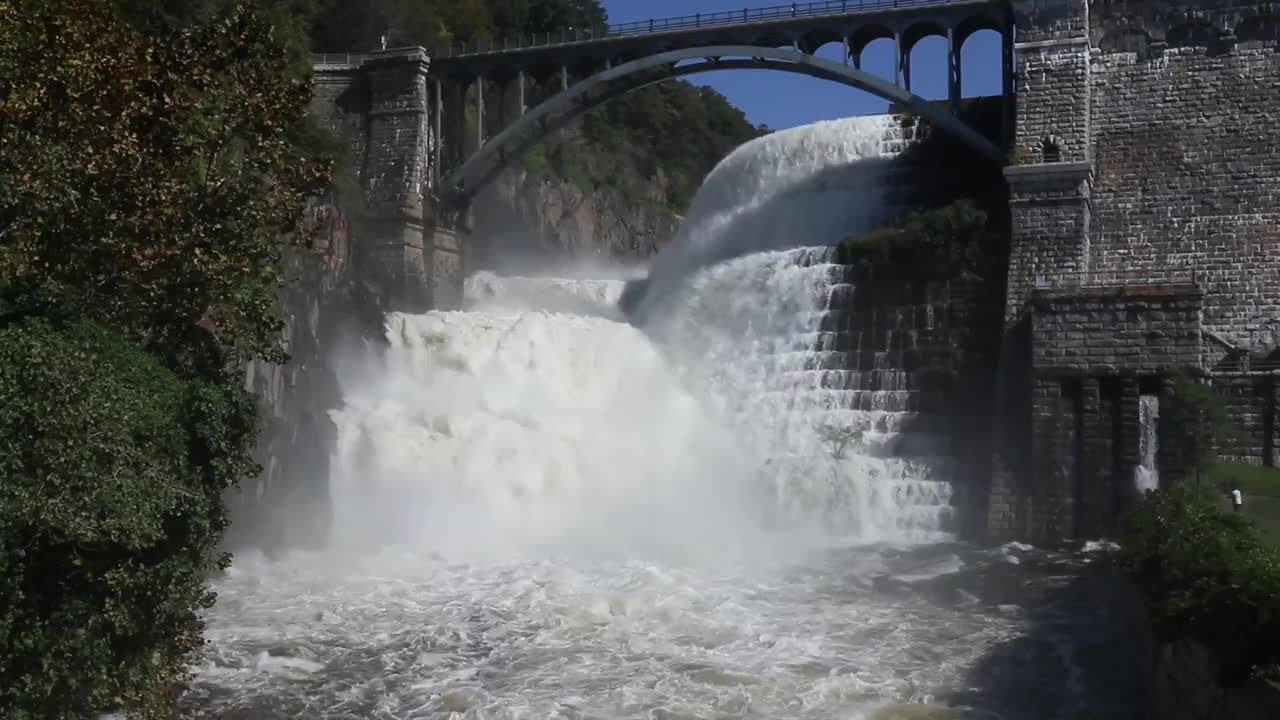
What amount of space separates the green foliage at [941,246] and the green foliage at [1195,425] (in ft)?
17.9

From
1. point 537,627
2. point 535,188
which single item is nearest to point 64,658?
point 537,627

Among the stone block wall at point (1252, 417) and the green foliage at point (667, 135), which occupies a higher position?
the green foliage at point (667, 135)

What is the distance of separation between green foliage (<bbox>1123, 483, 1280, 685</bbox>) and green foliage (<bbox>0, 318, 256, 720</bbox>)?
29.1 ft

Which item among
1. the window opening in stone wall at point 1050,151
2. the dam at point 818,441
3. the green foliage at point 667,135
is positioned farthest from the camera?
the green foliage at point 667,135

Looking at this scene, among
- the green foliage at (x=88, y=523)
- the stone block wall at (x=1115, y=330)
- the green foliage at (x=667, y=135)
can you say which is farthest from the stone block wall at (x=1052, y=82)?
the green foliage at (x=667, y=135)

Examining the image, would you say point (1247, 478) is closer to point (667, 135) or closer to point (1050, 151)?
point (1050, 151)

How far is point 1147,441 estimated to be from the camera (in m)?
21.8

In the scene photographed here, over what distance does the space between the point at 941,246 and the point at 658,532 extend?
886 cm

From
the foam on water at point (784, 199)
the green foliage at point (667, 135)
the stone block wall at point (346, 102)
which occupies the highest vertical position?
the green foliage at point (667, 135)

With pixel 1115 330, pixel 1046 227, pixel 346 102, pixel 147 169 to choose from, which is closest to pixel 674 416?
pixel 1046 227

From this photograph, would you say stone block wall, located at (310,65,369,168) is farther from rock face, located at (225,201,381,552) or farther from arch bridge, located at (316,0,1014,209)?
rock face, located at (225,201,381,552)

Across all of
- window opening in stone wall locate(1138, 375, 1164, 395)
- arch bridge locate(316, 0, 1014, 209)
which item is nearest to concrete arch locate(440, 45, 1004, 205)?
arch bridge locate(316, 0, 1014, 209)

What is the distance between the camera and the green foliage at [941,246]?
25.7 metres

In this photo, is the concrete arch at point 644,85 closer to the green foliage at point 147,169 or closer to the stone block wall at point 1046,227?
the stone block wall at point 1046,227
